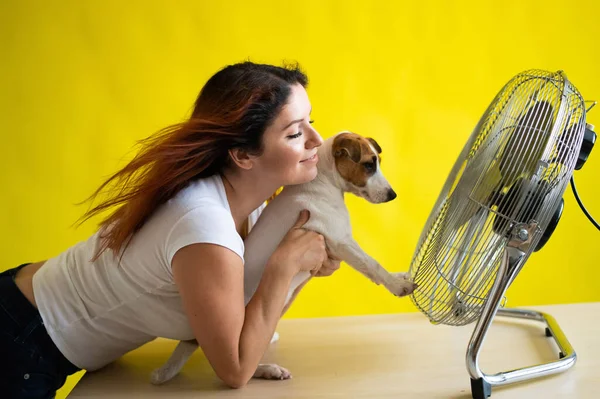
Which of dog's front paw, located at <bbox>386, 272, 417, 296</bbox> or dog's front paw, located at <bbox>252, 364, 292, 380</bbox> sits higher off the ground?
dog's front paw, located at <bbox>386, 272, 417, 296</bbox>

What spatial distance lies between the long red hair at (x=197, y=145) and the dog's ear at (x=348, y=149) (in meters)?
0.29

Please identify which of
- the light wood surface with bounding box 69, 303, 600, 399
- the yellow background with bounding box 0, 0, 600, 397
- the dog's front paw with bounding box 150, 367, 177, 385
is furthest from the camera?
the yellow background with bounding box 0, 0, 600, 397

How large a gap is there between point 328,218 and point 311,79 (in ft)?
3.78

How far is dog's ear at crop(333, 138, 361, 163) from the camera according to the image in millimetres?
1650

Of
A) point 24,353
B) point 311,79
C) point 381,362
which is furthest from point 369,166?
point 311,79

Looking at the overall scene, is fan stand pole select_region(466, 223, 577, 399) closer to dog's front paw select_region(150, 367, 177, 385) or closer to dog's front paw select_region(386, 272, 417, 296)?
dog's front paw select_region(386, 272, 417, 296)

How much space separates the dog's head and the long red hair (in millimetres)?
296

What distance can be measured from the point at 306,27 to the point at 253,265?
4.37 ft

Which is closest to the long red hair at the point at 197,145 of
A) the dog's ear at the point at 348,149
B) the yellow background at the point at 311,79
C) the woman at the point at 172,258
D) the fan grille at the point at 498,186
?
the woman at the point at 172,258

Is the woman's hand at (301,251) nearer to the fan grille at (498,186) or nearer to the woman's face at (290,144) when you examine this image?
the woman's face at (290,144)

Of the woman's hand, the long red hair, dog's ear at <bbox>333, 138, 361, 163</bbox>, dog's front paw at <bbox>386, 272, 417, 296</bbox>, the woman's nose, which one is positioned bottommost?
dog's front paw at <bbox>386, 272, 417, 296</bbox>

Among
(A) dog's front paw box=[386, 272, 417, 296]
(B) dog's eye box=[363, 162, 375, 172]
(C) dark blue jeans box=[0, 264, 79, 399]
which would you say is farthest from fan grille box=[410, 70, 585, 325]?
(C) dark blue jeans box=[0, 264, 79, 399]

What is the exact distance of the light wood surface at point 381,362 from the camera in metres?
1.26

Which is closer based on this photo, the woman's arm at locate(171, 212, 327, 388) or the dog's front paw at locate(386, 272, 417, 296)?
the woman's arm at locate(171, 212, 327, 388)
